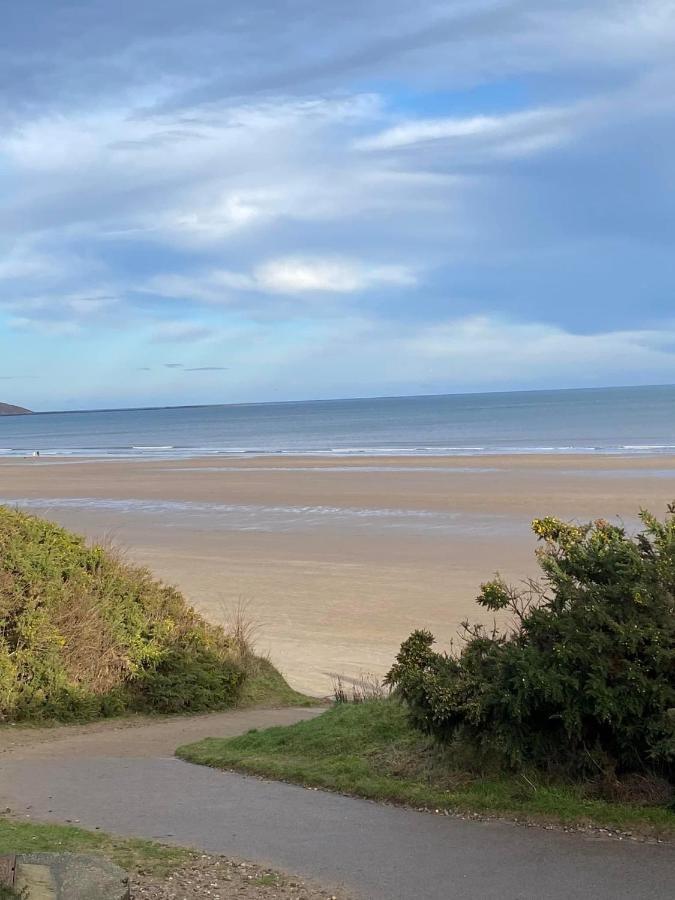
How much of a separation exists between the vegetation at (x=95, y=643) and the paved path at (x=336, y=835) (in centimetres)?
173

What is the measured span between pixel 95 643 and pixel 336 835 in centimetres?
494

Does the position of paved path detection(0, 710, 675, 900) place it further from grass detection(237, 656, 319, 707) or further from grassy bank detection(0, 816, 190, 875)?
grass detection(237, 656, 319, 707)

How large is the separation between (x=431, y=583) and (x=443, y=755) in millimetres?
12316

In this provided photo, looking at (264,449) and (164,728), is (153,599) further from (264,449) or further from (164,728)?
(264,449)

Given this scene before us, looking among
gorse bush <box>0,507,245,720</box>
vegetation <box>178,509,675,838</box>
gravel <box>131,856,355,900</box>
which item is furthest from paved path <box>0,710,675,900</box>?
gorse bush <box>0,507,245,720</box>

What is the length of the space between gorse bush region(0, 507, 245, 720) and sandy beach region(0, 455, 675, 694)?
6.36 feet

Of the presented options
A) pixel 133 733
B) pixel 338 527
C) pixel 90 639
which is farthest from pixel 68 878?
pixel 338 527

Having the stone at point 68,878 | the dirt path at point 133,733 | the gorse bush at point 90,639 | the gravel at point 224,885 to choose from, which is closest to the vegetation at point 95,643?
the gorse bush at point 90,639

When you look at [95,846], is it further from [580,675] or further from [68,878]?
[580,675]

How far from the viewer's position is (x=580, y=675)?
625 cm

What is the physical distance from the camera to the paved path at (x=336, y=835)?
5125 millimetres

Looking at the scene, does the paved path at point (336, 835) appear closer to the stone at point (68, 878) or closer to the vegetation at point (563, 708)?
the vegetation at point (563, 708)

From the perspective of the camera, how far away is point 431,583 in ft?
63.2

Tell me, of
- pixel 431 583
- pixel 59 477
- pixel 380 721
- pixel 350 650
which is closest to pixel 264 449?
pixel 59 477
